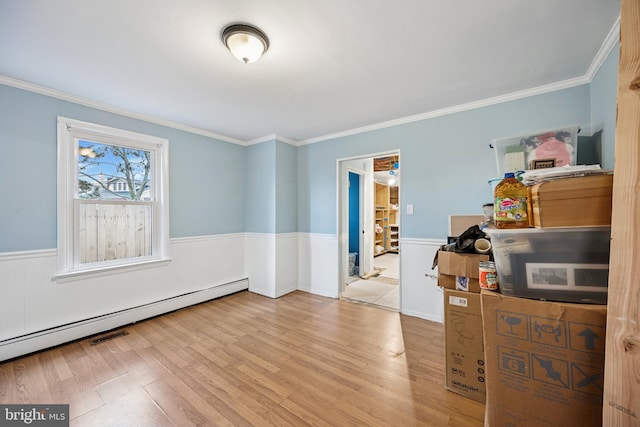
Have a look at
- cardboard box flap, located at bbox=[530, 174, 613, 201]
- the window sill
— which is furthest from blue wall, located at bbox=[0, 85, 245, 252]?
cardboard box flap, located at bbox=[530, 174, 613, 201]

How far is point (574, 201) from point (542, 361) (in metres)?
0.76

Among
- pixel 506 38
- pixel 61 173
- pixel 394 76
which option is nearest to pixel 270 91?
pixel 394 76

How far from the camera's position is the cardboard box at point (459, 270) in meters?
1.72

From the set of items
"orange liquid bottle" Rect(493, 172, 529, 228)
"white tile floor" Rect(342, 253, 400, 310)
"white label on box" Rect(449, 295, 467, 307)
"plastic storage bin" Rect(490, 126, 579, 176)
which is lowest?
"white tile floor" Rect(342, 253, 400, 310)

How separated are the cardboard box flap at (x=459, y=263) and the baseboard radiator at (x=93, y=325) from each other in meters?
3.14

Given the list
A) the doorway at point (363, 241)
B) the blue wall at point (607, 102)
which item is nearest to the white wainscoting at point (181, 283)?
the doorway at point (363, 241)

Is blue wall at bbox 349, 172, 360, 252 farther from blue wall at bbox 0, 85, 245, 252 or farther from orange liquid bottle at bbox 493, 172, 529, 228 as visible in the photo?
orange liquid bottle at bbox 493, 172, 529, 228

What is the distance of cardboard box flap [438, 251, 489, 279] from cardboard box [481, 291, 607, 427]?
453 millimetres

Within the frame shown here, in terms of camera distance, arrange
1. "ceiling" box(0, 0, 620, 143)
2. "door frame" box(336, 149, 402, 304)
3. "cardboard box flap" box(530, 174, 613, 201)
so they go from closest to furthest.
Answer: "cardboard box flap" box(530, 174, 613, 201), "ceiling" box(0, 0, 620, 143), "door frame" box(336, 149, 402, 304)

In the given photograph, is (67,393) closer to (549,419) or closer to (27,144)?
(27,144)

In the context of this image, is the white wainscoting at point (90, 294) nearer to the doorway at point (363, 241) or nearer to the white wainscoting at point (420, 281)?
the doorway at point (363, 241)

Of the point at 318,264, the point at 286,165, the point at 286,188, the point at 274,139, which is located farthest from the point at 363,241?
the point at 274,139

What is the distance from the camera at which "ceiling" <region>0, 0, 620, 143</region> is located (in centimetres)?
143

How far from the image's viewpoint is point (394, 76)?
6.99ft
